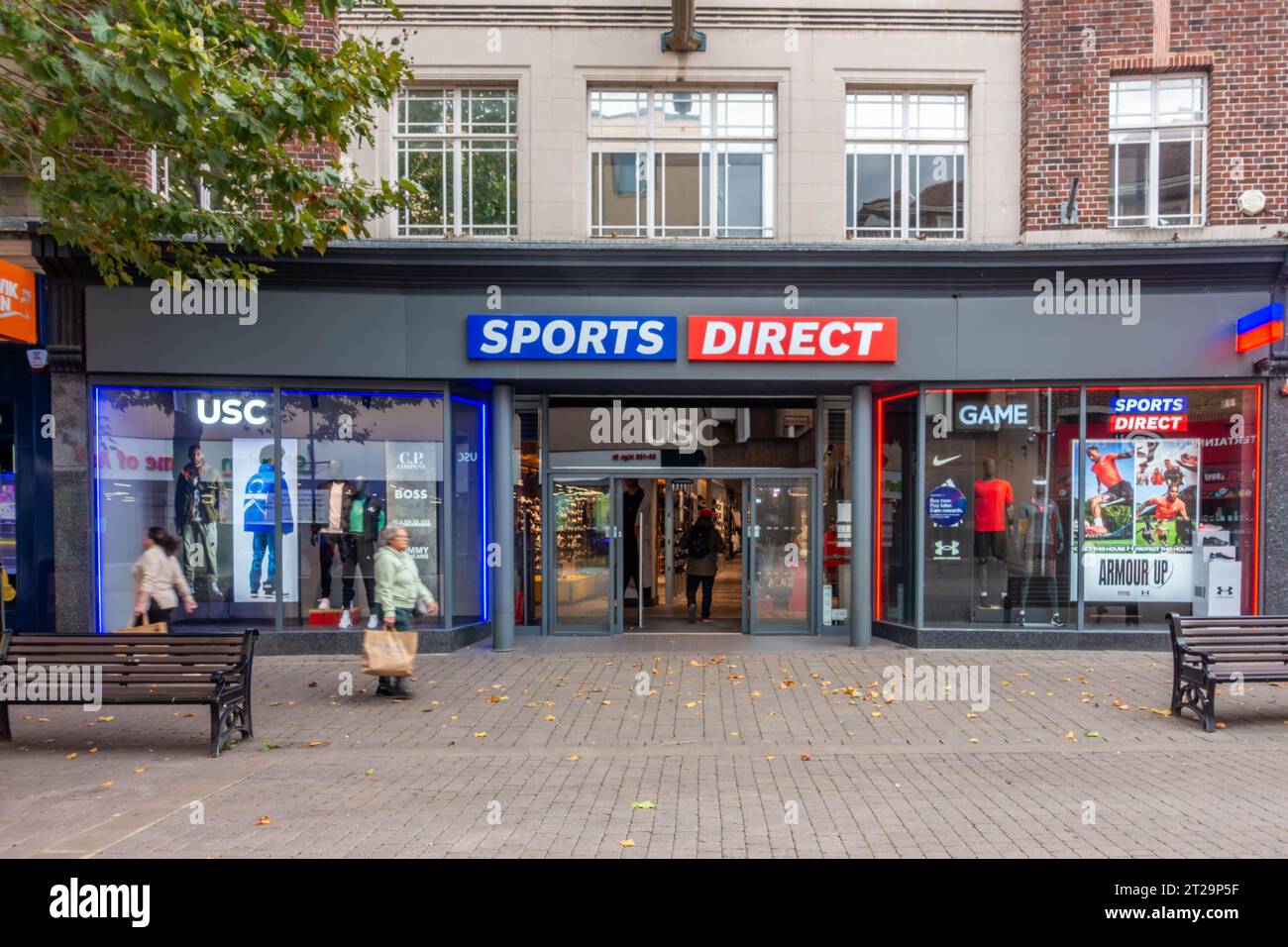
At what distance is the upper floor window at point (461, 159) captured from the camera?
10.6m

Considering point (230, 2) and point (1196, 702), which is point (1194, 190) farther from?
point (230, 2)

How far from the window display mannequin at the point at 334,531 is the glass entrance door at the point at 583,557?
2640 mm

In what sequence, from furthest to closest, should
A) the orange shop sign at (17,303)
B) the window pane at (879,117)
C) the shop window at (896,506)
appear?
1. the shop window at (896,506)
2. the window pane at (879,117)
3. the orange shop sign at (17,303)

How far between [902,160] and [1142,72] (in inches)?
122

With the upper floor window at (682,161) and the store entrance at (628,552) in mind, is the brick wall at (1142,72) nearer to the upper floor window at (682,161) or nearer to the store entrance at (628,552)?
the upper floor window at (682,161)

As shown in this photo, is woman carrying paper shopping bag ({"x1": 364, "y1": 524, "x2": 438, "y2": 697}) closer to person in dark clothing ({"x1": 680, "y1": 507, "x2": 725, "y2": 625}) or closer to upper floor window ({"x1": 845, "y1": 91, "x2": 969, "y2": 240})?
person in dark clothing ({"x1": 680, "y1": 507, "x2": 725, "y2": 625})

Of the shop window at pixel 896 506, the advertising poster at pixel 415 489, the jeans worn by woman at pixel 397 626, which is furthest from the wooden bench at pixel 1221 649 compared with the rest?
the advertising poster at pixel 415 489

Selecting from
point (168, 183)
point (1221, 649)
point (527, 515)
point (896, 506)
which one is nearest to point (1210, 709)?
point (1221, 649)

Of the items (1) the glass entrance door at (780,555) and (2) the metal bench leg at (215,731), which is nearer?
(2) the metal bench leg at (215,731)

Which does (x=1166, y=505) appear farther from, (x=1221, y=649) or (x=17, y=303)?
(x=17, y=303)

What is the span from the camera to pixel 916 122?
10.7 m

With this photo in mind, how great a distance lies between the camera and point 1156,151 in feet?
34.1

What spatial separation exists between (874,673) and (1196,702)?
301cm

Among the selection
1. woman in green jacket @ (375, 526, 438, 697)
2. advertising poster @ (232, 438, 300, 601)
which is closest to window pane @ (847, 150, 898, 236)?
woman in green jacket @ (375, 526, 438, 697)
